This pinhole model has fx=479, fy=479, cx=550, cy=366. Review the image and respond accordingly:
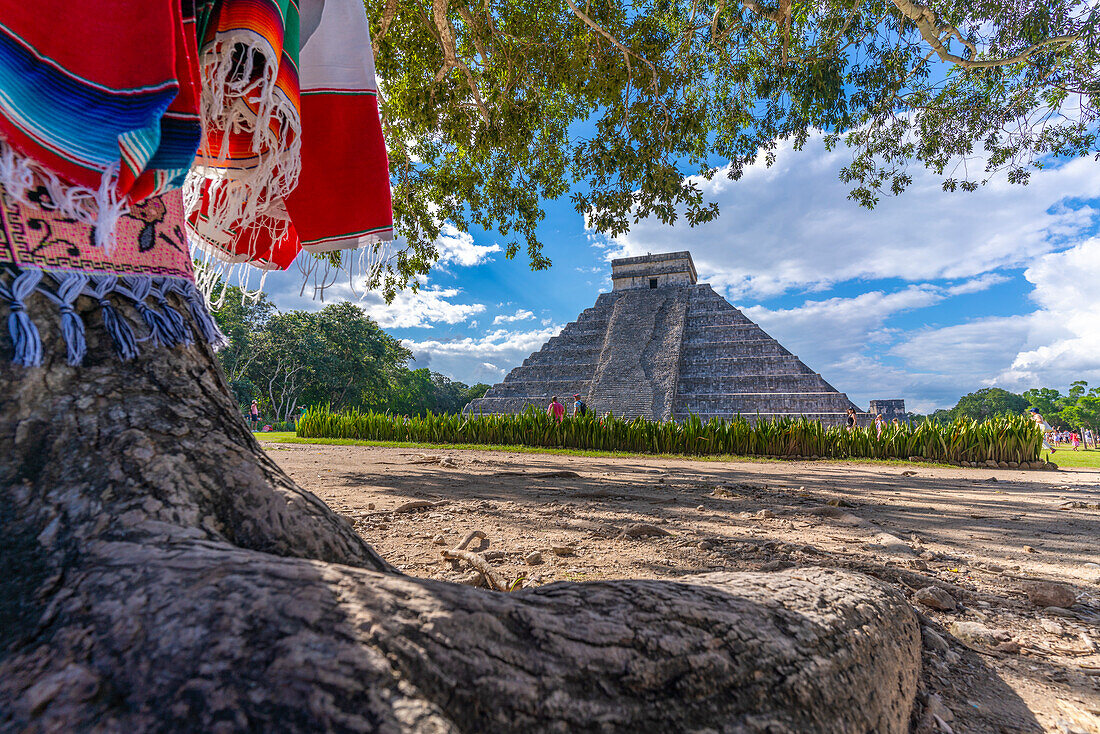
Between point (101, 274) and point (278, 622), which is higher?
point (101, 274)

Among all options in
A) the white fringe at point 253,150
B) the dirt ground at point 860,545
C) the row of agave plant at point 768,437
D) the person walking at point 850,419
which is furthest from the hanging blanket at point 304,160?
the person walking at point 850,419

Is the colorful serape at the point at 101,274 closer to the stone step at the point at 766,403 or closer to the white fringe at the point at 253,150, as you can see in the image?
the white fringe at the point at 253,150

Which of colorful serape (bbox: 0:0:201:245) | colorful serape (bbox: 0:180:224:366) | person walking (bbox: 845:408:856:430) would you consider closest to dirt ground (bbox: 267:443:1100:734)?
colorful serape (bbox: 0:180:224:366)

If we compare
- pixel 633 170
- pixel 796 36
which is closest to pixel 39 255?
pixel 633 170

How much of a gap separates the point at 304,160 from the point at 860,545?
2834 millimetres

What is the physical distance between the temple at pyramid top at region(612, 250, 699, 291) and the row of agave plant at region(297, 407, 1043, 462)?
16.1m

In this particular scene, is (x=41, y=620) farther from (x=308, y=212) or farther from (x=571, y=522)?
(x=571, y=522)

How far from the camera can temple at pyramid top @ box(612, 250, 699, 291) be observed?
24.5 meters

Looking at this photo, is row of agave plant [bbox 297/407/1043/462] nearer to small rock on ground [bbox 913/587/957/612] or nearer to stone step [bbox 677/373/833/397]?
small rock on ground [bbox 913/587/957/612]

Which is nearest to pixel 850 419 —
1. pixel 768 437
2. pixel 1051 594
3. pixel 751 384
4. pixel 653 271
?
pixel 751 384

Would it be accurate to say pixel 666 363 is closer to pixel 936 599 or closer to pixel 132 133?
pixel 936 599

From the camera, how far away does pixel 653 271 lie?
2498 cm

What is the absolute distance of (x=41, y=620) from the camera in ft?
1.89

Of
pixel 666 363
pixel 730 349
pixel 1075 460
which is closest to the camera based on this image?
pixel 1075 460
